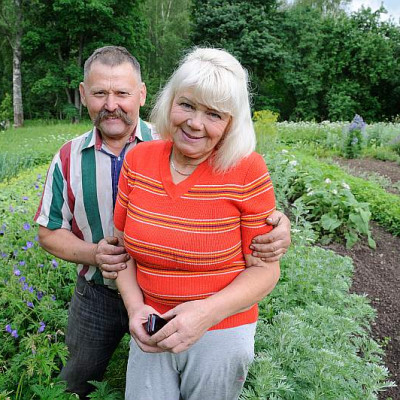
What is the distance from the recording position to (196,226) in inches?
61.0

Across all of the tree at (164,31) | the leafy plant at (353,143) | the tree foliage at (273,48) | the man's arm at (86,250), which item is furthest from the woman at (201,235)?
the tree at (164,31)

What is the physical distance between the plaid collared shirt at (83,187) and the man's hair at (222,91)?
1.75 feet

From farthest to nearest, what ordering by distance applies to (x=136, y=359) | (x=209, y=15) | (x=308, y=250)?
(x=209, y=15) < (x=308, y=250) < (x=136, y=359)

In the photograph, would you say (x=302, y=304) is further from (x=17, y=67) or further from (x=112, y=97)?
(x=17, y=67)

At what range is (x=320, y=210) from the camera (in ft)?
18.1

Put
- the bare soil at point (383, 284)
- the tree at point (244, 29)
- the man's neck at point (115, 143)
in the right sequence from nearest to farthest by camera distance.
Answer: the man's neck at point (115, 143) < the bare soil at point (383, 284) < the tree at point (244, 29)

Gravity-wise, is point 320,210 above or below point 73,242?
below

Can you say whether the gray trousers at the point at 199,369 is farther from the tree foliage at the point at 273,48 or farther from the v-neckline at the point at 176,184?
the tree foliage at the point at 273,48

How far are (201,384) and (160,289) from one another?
0.40 metres

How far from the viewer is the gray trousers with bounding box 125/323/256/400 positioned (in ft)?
5.24

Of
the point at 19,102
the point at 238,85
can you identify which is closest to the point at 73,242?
the point at 238,85

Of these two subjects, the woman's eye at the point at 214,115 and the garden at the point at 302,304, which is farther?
the garden at the point at 302,304

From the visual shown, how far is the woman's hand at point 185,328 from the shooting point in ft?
4.83

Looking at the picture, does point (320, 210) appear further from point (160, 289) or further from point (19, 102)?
point (19, 102)
